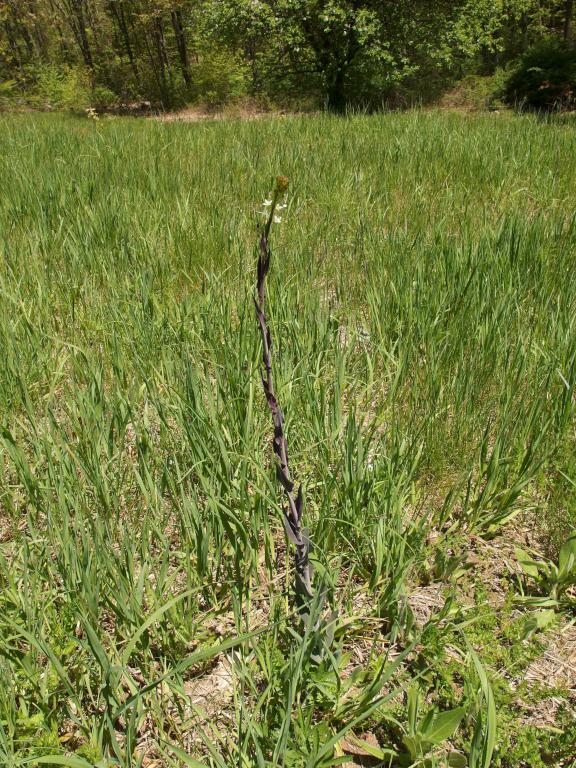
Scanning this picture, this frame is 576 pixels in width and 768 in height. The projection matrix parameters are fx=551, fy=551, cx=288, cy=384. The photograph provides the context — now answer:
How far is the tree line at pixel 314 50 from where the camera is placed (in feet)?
39.1

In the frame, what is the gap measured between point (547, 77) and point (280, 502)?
14.6 m

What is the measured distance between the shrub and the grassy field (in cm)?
1193

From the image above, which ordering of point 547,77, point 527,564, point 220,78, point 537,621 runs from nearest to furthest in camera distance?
point 537,621 → point 527,564 → point 547,77 → point 220,78

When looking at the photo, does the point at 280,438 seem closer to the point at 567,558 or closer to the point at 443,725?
the point at 443,725

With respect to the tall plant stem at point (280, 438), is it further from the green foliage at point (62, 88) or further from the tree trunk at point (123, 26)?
the tree trunk at point (123, 26)

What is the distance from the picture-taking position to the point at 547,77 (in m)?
12.5

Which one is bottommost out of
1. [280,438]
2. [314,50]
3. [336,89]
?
[280,438]

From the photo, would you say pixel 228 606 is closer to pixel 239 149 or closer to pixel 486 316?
pixel 486 316

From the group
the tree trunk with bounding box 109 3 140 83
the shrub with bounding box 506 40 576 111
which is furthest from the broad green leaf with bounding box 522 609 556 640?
the tree trunk with bounding box 109 3 140 83

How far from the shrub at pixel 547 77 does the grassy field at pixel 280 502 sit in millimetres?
11935

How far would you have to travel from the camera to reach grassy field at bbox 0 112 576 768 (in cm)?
101

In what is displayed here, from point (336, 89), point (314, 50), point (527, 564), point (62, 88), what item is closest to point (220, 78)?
point (314, 50)

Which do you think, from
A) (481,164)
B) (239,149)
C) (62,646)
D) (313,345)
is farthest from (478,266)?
(239,149)

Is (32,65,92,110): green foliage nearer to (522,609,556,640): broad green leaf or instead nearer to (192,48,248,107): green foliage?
(192,48,248,107): green foliage
